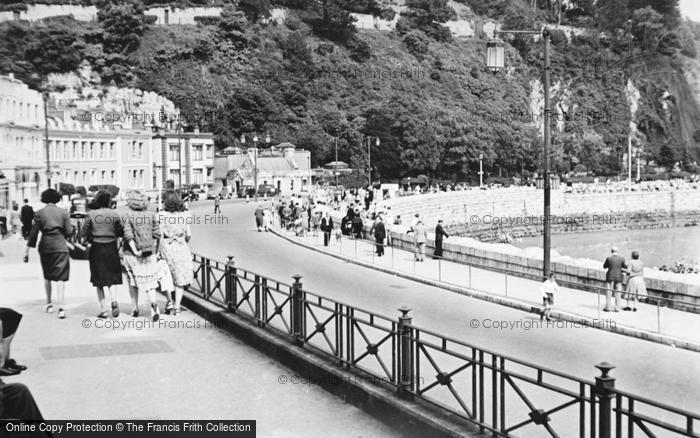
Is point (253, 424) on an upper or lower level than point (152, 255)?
lower

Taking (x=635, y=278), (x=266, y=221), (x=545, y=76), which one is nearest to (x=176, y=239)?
(x=635, y=278)

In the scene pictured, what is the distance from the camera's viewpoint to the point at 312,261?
22141mm

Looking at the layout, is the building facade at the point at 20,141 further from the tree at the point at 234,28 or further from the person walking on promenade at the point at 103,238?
the tree at the point at 234,28

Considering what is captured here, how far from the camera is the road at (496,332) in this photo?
31.0ft

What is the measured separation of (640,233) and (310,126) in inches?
1402

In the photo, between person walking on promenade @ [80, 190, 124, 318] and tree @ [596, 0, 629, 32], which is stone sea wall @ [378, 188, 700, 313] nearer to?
person walking on promenade @ [80, 190, 124, 318]

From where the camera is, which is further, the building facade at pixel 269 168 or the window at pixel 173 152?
the building facade at pixel 269 168

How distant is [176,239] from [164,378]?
321cm

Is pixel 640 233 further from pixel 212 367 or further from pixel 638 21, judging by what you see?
pixel 638 21

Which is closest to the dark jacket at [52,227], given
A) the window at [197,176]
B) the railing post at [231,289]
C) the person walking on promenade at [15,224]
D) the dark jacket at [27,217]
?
the railing post at [231,289]

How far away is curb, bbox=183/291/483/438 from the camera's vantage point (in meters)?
5.95

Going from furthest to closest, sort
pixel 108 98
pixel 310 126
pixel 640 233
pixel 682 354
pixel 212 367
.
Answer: pixel 108 98
pixel 310 126
pixel 640 233
pixel 682 354
pixel 212 367

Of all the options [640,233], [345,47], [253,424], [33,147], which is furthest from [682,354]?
[345,47]

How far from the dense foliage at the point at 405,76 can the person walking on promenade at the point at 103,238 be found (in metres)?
63.4
